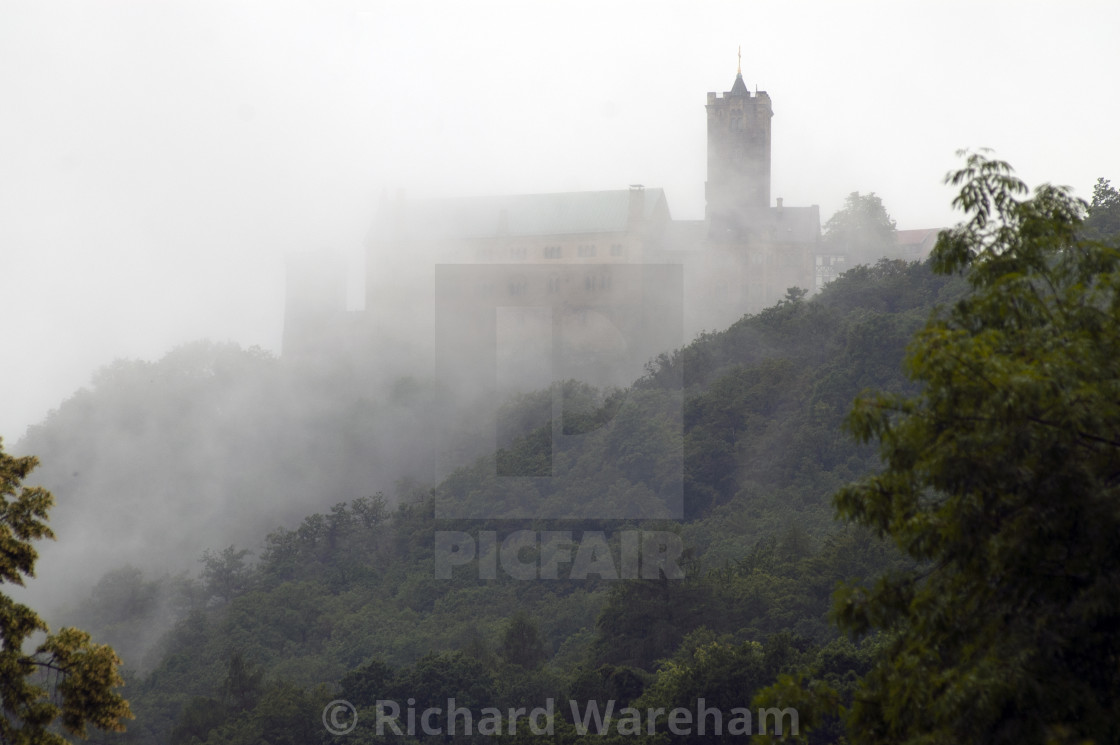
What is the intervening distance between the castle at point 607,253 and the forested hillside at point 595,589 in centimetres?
922

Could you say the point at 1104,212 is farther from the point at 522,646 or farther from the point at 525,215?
the point at 525,215

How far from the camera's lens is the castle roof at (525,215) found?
7181cm

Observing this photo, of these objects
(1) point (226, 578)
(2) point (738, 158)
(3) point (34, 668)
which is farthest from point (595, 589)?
(2) point (738, 158)

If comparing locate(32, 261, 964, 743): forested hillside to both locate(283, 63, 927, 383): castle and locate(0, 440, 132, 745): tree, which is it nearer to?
locate(283, 63, 927, 383): castle

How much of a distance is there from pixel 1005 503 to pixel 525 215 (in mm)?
66536

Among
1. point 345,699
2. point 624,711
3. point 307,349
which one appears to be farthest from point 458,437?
point 624,711

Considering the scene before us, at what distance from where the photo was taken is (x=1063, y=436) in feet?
26.2

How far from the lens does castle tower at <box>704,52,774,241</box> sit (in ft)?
238

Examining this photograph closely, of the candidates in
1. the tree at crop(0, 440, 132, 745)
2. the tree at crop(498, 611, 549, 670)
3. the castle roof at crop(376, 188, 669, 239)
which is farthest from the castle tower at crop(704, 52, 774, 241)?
the tree at crop(0, 440, 132, 745)

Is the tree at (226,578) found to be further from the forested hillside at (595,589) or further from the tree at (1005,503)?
the tree at (1005,503)

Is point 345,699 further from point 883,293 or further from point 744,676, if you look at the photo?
point 883,293

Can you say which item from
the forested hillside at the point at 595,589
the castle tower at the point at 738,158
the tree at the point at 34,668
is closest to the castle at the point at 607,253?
the castle tower at the point at 738,158

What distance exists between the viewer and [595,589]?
40.7 metres

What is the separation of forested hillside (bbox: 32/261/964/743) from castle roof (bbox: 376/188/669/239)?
1437 centimetres
